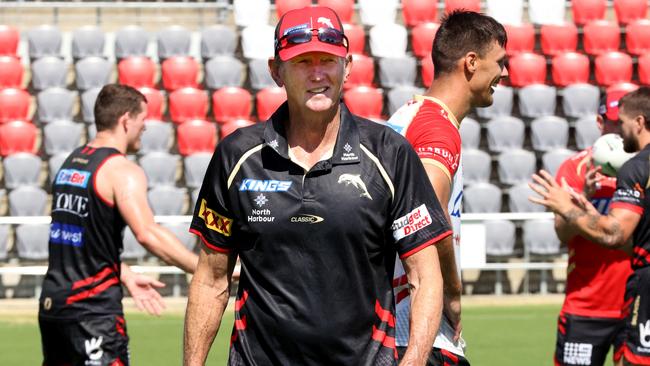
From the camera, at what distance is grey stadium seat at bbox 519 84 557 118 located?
16.4m

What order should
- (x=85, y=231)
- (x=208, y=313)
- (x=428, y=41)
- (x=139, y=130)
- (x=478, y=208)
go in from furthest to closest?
1. (x=428, y=41)
2. (x=478, y=208)
3. (x=139, y=130)
4. (x=85, y=231)
5. (x=208, y=313)

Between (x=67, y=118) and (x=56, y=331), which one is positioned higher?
(x=67, y=118)

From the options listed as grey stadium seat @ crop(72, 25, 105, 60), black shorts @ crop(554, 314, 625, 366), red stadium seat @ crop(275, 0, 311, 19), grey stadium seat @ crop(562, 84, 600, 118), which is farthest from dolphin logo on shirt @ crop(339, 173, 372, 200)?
red stadium seat @ crop(275, 0, 311, 19)

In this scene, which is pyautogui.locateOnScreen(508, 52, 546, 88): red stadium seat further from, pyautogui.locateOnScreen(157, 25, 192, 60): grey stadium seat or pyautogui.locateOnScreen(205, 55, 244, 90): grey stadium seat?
pyautogui.locateOnScreen(157, 25, 192, 60): grey stadium seat

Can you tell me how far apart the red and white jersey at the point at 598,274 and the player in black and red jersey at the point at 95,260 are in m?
2.75

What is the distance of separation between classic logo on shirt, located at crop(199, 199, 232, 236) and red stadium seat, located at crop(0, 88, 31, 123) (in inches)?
474

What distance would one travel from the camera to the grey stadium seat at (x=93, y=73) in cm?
1605

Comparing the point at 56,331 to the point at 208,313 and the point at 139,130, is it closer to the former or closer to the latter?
the point at 139,130

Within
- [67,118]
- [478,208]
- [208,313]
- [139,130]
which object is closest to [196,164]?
[67,118]

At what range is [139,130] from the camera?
7.11 m

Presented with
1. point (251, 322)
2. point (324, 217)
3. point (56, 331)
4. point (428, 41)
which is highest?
point (428, 41)

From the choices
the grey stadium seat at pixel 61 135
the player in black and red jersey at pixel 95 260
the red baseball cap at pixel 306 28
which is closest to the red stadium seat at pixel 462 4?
the grey stadium seat at pixel 61 135

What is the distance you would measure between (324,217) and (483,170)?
37.8ft

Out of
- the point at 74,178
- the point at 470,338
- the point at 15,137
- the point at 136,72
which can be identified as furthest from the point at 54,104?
the point at 74,178
